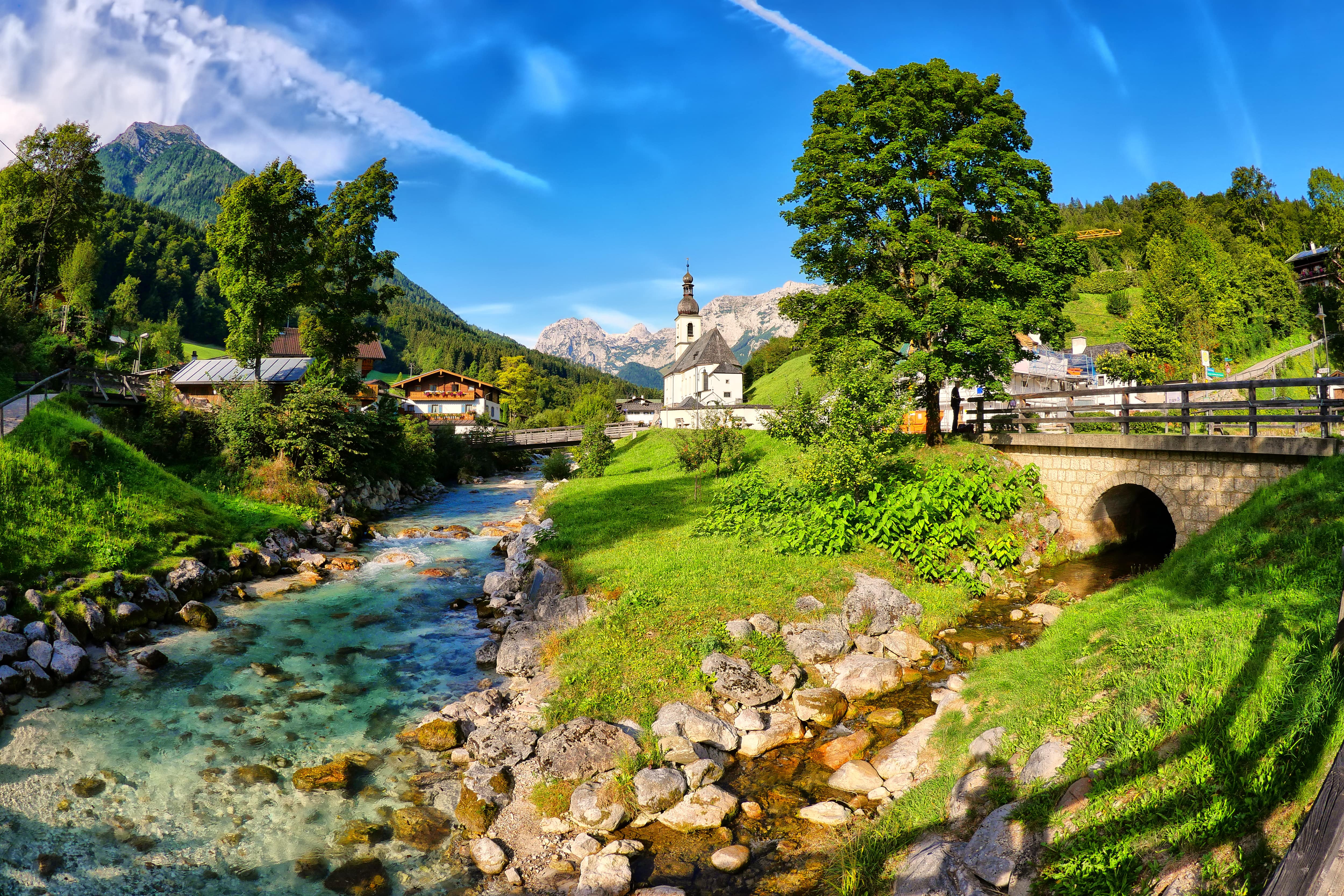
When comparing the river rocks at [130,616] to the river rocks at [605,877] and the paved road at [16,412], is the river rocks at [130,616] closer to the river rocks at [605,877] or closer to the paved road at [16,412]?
the paved road at [16,412]

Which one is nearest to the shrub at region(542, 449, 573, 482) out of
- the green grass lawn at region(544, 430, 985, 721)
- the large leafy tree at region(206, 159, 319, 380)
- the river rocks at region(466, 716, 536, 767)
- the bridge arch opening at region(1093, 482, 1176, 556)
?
the large leafy tree at region(206, 159, 319, 380)

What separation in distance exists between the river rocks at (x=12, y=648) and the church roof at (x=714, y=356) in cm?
8804

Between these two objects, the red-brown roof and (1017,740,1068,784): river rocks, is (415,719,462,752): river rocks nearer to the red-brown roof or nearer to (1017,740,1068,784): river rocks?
(1017,740,1068,784): river rocks

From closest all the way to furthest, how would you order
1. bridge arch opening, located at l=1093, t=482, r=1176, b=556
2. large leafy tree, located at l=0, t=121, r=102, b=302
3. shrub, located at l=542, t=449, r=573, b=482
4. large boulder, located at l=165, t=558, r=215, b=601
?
large boulder, located at l=165, t=558, r=215, b=601
bridge arch opening, located at l=1093, t=482, r=1176, b=556
large leafy tree, located at l=0, t=121, r=102, b=302
shrub, located at l=542, t=449, r=573, b=482

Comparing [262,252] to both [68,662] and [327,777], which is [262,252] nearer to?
[68,662]

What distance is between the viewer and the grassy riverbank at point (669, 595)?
455 inches

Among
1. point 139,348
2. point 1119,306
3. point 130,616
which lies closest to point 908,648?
point 130,616

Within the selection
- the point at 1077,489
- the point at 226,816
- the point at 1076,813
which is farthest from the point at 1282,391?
the point at 226,816

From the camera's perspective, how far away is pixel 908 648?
12.8 m

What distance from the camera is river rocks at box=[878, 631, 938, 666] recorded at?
12680 millimetres

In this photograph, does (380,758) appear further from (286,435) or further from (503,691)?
(286,435)

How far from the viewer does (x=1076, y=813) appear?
20.4ft

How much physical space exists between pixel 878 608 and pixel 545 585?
857 centimetres

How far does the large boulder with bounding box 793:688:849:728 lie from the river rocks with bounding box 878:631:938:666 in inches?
78.5
